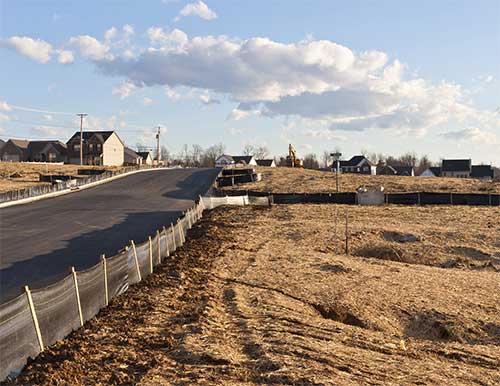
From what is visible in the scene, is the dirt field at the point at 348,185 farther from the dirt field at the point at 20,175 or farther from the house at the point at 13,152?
the house at the point at 13,152

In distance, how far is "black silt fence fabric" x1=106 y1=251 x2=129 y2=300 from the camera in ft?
39.8

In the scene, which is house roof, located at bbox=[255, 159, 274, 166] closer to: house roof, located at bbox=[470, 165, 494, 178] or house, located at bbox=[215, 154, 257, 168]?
house, located at bbox=[215, 154, 257, 168]

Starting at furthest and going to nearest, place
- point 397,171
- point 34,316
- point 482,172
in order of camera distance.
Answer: point 397,171 < point 482,172 < point 34,316

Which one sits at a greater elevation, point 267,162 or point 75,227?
point 267,162

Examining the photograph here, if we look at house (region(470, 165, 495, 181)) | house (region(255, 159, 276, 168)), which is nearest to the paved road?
house (region(470, 165, 495, 181))

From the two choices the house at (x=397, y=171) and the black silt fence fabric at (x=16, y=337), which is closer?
the black silt fence fabric at (x=16, y=337)

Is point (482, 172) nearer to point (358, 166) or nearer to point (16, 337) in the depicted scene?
point (358, 166)

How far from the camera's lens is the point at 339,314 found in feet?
41.4

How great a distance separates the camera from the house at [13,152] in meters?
124

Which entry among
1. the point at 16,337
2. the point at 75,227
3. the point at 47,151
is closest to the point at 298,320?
the point at 16,337

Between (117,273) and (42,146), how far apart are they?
396 ft

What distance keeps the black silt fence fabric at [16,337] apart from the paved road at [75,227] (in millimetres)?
6437

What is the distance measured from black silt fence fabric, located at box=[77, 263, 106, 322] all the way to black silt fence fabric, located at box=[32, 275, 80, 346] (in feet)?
1.23

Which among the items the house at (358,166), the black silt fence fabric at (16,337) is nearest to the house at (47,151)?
the house at (358,166)
